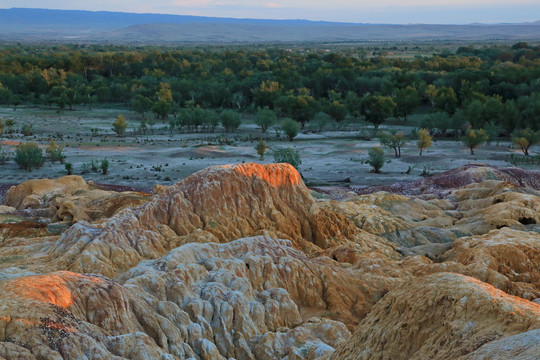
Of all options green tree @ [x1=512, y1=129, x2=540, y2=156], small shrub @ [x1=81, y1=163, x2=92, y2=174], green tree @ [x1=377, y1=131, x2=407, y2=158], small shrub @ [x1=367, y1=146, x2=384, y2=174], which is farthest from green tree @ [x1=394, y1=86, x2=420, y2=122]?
small shrub @ [x1=81, y1=163, x2=92, y2=174]

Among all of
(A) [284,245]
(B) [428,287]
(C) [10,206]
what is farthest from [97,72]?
(B) [428,287]

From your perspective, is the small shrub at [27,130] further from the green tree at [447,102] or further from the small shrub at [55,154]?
the green tree at [447,102]

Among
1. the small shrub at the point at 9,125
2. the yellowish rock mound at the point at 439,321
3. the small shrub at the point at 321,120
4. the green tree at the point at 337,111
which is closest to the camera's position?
the yellowish rock mound at the point at 439,321

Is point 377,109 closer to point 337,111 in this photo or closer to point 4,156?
point 337,111

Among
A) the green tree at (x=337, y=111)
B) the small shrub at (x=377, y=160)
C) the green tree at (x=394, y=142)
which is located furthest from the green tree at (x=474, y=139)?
the green tree at (x=337, y=111)

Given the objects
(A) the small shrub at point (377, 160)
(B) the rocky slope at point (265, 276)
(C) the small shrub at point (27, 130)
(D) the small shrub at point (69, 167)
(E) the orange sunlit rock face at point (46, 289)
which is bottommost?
(C) the small shrub at point (27, 130)

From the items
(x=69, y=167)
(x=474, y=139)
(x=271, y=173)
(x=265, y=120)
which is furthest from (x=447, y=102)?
(x=271, y=173)

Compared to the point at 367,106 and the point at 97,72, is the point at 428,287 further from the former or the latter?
the point at 97,72
